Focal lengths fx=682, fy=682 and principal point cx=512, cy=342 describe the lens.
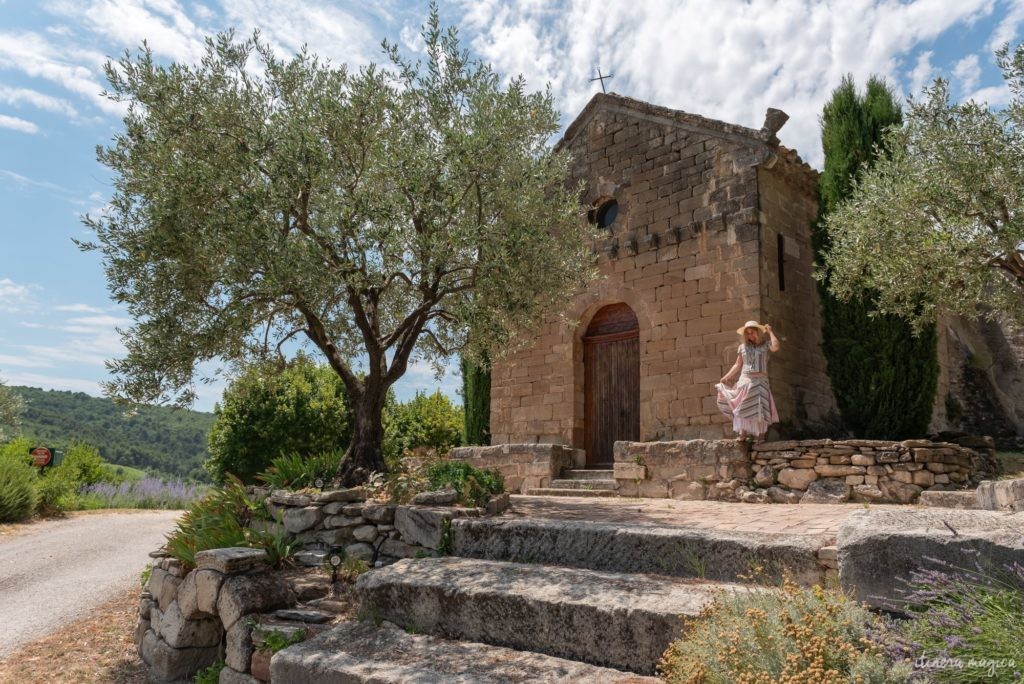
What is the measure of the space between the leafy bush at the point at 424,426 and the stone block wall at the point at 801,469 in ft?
23.9

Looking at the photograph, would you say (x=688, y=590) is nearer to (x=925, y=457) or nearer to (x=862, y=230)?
(x=925, y=457)

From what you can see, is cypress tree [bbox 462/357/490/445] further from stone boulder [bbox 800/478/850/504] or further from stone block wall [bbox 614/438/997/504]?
stone boulder [bbox 800/478/850/504]

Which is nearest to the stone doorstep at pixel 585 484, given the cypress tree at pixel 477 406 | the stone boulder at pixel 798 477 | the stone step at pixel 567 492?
the stone step at pixel 567 492

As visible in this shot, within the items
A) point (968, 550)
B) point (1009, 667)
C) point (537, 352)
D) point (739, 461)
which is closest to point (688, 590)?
point (968, 550)

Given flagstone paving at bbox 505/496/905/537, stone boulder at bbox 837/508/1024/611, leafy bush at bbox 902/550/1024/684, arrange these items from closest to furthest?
1. leafy bush at bbox 902/550/1024/684
2. stone boulder at bbox 837/508/1024/611
3. flagstone paving at bbox 505/496/905/537

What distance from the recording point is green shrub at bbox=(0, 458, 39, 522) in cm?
1319

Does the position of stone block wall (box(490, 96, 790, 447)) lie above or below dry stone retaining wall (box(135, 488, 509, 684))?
above

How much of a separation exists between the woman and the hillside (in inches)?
1369

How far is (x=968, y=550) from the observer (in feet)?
10.8

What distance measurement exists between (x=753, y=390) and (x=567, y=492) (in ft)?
10.6

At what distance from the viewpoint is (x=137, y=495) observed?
59.2 ft

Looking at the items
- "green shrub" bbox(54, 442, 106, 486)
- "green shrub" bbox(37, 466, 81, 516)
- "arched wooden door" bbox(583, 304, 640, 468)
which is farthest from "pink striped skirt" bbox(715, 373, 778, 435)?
"green shrub" bbox(54, 442, 106, 486)

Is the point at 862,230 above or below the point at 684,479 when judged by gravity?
above

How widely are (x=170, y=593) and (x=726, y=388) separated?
7.73 metres
